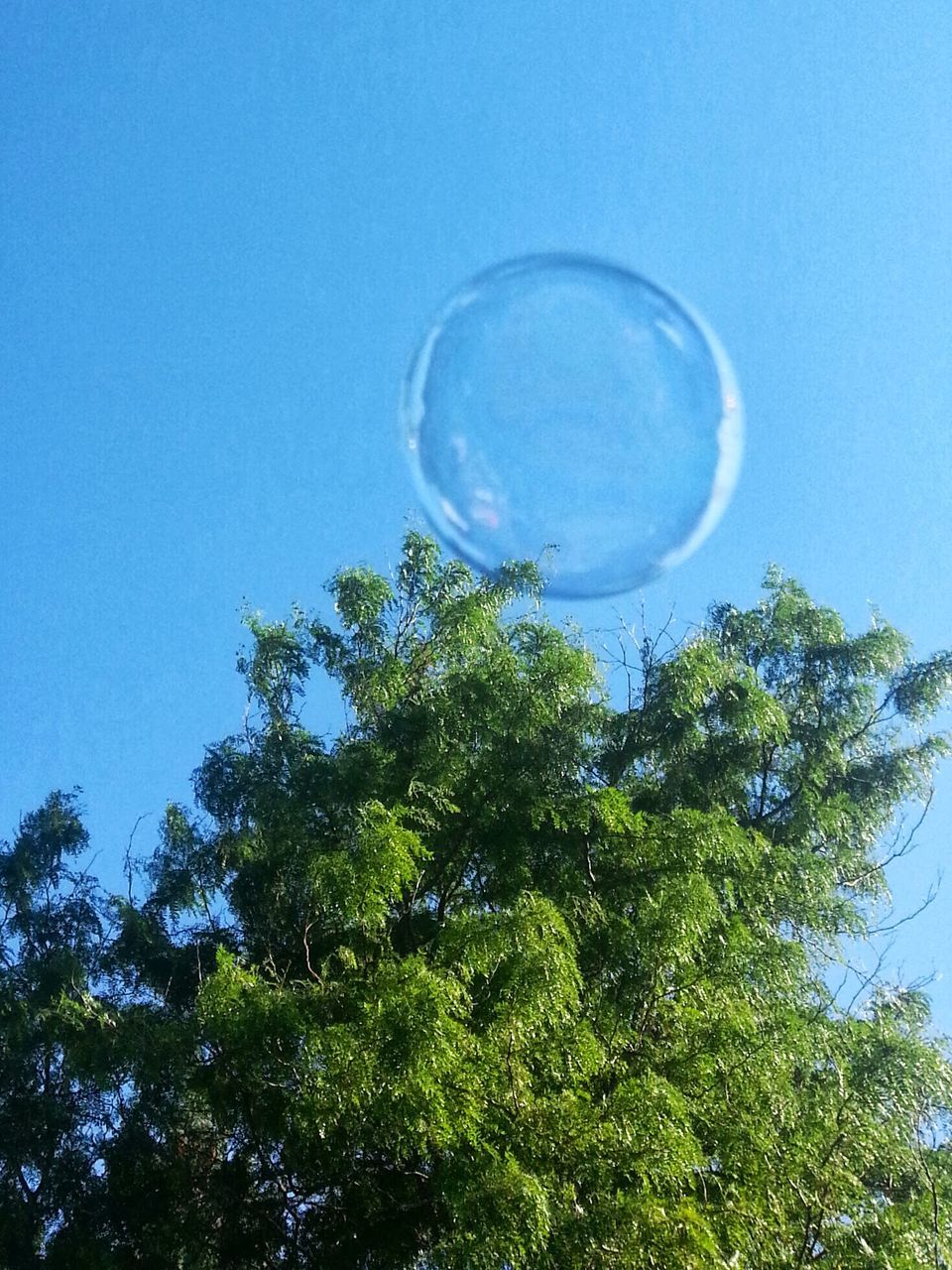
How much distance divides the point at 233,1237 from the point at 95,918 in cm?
314

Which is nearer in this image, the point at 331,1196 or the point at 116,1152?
the point at 331,1196

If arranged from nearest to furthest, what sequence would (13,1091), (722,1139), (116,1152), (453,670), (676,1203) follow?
(676,1203) → (722,1139) → (116,1152) → (13,1091) → (453,670)

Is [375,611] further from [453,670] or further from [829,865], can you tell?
[829,865]

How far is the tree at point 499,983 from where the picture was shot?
5.40 meters

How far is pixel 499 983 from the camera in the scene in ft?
20.5

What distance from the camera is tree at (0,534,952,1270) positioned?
5398 millimetres

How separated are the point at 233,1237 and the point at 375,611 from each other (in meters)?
4.73

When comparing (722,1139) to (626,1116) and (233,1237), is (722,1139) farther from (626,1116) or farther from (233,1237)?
(233,1237)

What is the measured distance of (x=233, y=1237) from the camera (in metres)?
6.71

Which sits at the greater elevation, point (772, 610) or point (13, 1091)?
point (772, 610)

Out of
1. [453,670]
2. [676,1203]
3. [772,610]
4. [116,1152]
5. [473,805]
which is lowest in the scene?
[676,1203]

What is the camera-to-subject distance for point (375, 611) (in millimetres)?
9609

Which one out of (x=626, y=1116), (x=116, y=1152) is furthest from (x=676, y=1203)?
(x=116, y=1152)

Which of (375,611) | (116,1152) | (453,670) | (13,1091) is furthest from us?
(375,611)
